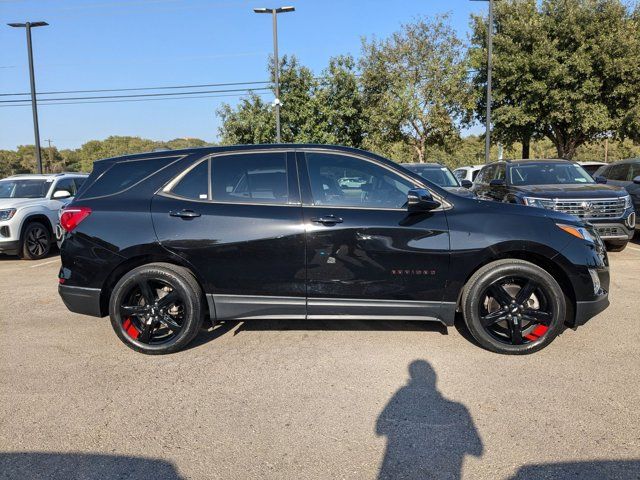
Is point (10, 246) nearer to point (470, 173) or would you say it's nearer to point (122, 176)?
point (122, 176)

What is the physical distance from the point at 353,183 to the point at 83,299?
2589 mm

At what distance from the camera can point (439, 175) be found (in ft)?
35.8

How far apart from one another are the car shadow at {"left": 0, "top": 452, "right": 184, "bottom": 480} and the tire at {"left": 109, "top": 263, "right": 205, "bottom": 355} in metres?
1.46

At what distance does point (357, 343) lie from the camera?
14.3 ft

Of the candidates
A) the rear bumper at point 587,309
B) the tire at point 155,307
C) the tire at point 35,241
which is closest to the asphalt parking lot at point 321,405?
the tire at point 155,307

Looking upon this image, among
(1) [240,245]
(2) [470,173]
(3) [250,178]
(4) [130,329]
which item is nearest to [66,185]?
(4) [130,329]

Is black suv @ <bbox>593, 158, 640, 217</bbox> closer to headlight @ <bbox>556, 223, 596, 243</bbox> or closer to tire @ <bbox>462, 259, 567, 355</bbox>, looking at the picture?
headlight @ <bbox>556, 223, 596, 243</bbox>

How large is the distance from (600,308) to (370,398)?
2235 mm

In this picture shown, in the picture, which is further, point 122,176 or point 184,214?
point 122,176

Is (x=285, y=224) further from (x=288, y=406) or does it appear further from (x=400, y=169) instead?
(x=288, y=406)

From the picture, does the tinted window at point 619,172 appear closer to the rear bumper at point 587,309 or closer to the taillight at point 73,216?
the rear bumper at point 587,309

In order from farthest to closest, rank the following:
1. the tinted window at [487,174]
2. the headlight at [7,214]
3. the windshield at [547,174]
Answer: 1. the tinted window at [487,174]
2. the windshield at [547,174]
3. the headlight at [7,214]

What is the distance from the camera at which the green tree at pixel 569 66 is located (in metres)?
19.2

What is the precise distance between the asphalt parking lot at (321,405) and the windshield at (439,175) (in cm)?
609
